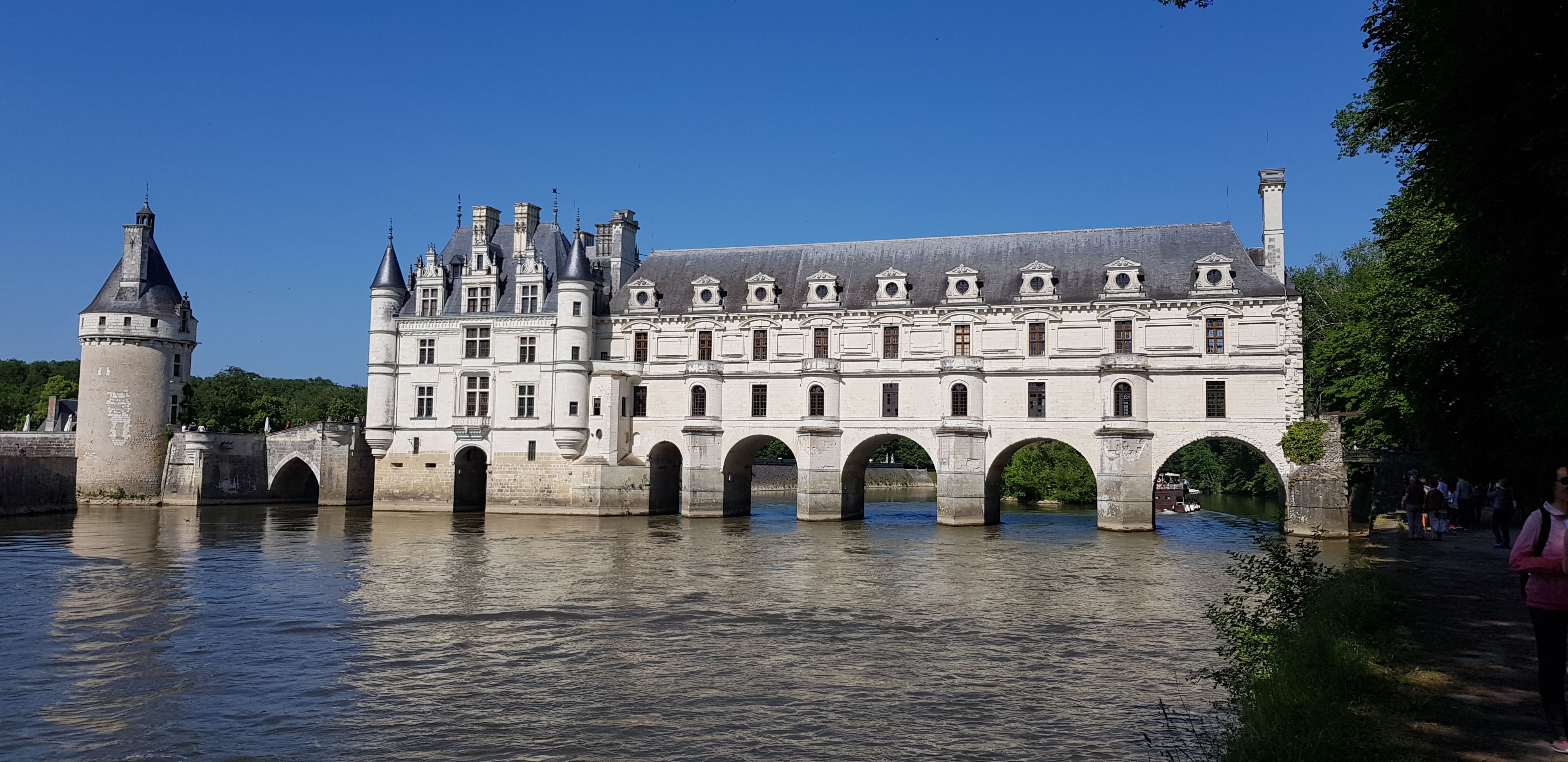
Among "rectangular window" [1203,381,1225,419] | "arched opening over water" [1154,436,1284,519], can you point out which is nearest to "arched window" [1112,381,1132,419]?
"rectangular window" [1203,381,1225,419]

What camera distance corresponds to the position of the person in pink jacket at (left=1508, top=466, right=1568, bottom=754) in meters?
7.89

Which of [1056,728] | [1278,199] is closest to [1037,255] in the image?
[1278,199]

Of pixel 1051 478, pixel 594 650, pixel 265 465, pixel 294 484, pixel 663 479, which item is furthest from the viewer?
pixel 1051 478

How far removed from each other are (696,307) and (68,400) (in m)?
49.3

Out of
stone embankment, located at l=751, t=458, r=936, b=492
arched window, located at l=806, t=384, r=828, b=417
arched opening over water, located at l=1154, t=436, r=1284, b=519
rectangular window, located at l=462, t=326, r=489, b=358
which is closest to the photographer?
arched window, located at l=806, t=384, r=828, b=417

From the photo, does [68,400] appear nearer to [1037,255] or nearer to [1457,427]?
[1037,255]

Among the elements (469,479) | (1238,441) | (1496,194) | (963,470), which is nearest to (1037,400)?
(963,470)

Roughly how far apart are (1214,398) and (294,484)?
42998 mm

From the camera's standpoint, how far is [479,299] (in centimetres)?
4781

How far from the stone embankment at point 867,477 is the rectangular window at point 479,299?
2660cm

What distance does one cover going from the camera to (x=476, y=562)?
27875 millimetres

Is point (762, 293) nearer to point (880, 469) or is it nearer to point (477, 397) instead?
point (477, 397)

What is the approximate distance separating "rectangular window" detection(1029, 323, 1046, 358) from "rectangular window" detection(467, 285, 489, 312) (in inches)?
897

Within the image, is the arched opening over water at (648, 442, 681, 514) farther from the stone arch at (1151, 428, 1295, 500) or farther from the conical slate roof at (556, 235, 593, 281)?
the stone arch at (1151, 428, 1295, 500)
